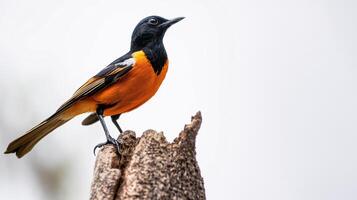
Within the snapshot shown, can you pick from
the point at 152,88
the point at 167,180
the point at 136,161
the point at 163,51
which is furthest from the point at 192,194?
the point at 163,51

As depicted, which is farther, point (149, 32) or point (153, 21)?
point (153, 21)

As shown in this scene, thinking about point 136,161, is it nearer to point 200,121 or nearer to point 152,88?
point 200,121

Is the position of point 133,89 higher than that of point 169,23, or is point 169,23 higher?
point 169,23

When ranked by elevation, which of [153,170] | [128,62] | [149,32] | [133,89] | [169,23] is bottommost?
[153,170]

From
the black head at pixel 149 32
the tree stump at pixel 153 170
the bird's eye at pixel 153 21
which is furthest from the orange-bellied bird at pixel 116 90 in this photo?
the tree stump at pixel 153 170

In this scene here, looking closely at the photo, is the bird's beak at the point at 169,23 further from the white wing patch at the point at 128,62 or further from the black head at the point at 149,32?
the white wing patch at the point at 128,62

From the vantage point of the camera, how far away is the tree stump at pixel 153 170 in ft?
12.6

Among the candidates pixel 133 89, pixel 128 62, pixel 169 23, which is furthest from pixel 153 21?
pixel 133 89

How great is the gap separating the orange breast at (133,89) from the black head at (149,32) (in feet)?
1.88

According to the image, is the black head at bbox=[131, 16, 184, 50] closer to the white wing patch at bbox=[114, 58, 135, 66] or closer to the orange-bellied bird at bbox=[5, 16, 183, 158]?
the orange-bellied bird at bbox=[5, 16, 183, 158]

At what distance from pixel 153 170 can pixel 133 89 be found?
268 cm

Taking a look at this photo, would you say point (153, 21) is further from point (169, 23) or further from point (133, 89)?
point (133, 89)

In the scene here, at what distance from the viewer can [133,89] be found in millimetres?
6531

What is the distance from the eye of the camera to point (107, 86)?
6.62 m
